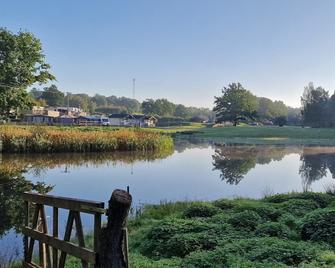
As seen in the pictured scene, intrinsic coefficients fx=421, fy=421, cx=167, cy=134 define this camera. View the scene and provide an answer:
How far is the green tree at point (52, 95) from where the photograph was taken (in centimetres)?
14775

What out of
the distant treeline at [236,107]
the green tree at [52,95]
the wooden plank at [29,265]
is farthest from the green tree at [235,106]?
the wooden plank at [29,265]

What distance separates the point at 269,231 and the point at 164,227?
2.10 meters

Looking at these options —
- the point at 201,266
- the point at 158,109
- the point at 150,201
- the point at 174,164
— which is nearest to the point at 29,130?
the point at 174,164

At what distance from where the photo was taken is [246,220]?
8992 mm

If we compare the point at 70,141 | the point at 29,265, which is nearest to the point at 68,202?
the point at 29,265

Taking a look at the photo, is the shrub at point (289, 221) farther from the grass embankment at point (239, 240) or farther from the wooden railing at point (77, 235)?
the wooden railing at point (77, 235)

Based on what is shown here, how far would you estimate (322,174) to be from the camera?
82.6ft

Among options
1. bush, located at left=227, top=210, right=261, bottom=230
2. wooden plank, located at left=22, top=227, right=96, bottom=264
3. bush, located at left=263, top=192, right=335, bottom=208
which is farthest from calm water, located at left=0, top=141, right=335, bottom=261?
bush, located at left=227, top=210, right=261, bottom=230

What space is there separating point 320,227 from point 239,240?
168 centimetres

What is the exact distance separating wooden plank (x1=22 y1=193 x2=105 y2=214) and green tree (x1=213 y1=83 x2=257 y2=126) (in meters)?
103

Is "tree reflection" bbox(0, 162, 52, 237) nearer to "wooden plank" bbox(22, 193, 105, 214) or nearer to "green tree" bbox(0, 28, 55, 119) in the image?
"wooden plank" bbox(22, 193, 105, 214)

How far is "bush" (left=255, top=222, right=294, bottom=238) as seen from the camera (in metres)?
8.14

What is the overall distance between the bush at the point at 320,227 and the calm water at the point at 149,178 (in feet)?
18.8

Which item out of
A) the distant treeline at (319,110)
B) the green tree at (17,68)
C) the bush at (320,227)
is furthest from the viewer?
the distant treeline at (319,110)
